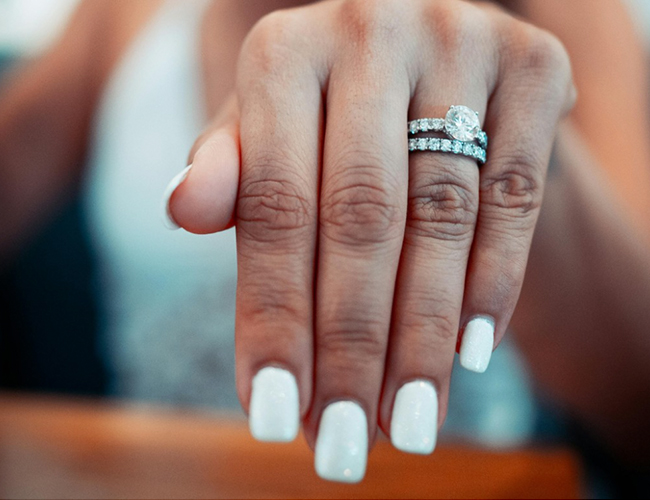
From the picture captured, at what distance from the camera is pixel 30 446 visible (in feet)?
2.78

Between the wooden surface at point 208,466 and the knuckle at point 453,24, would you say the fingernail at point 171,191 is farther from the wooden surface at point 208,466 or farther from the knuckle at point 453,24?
the wooden surface at point 208,466

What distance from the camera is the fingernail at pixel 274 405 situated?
37 cm

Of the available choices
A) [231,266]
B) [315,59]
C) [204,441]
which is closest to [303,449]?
[204,441]

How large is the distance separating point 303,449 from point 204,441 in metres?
0.19

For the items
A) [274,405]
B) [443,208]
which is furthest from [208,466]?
[443,208]

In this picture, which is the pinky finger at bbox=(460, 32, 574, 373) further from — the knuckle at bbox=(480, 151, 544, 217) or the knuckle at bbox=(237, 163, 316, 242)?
the knuckle at bbox=(237, 163, 316, 242)

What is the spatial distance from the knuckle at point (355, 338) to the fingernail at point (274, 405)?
4 cm

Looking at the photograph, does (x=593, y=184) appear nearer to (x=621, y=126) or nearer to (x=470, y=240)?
(x=621, y=126)

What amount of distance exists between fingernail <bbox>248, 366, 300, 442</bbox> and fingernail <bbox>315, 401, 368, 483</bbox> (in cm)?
3

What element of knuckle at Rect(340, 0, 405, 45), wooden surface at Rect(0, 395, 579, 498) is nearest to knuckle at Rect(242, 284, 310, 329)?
knuckle at Rect(340, 0, 405, 45)

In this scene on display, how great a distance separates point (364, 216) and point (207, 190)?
12cm

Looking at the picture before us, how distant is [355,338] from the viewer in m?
0.38

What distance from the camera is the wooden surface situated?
0.71m

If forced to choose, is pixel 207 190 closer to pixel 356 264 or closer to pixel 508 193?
pixel 356 264
